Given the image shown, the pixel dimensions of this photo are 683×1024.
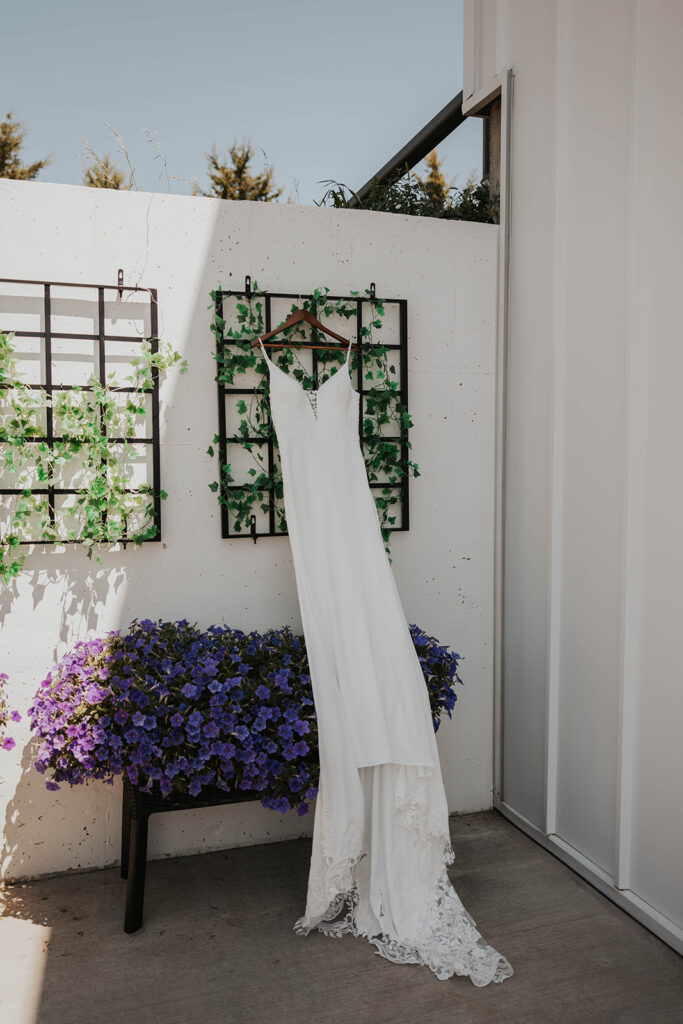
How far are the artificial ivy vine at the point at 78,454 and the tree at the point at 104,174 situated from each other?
2.33ft

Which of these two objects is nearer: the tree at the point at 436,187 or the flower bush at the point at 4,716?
the flower bush at the point at 4,716

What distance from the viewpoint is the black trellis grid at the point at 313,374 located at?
2.39 meters

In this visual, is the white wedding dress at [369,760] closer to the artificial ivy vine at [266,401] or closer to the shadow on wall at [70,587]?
the artificial ivy vine at [266,401]

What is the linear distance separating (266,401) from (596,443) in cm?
102

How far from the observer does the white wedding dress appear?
6.36ft

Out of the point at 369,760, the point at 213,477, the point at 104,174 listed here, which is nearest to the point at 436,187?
the point at 104,174

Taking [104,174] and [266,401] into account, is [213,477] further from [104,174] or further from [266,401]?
[104,174]

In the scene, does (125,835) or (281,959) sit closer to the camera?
(281,959)

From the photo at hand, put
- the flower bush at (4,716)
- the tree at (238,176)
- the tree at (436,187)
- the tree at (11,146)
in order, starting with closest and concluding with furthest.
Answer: the flower bush at (4,716) < the tree at (436,187) < the tree at (238,176) < the tree at (11,146)

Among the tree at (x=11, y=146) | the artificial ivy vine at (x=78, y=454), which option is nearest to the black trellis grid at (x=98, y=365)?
the artificial ivy vine at (x=78, y=454)

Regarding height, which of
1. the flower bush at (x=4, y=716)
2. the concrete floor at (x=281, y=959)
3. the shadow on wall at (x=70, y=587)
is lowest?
the concrete floor at (x=281, y=959)

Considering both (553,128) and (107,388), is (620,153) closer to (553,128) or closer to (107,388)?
(553,128)

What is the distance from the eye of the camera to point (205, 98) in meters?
3.95

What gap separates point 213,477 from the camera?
2432 millimetres
